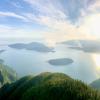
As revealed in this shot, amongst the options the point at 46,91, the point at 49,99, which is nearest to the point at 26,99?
the point at 46,91

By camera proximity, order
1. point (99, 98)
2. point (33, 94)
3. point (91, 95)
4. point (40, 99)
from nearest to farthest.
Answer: point (99, 98)
point (91, 95)
point (40, 99)
point (33, 94)

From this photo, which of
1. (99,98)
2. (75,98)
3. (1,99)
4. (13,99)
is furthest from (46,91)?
(1,99)

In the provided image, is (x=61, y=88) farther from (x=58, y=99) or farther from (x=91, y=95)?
(x=91, y=95)

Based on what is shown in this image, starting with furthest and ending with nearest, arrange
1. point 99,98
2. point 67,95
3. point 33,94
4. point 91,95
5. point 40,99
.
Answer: point 33,94, point 40,99, point 67,95, point 91,95, point 99,98

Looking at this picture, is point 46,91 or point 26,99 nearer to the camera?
point 46,91

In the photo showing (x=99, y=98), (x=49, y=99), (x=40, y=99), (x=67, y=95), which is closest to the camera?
(x=99, y=98)

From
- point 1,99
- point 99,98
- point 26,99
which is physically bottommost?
point 1,99

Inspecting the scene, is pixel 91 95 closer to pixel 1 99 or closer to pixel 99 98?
pixel 99 98

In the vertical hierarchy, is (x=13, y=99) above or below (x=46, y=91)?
below

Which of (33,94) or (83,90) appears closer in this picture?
(83,90)
